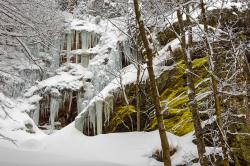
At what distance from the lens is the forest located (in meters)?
5.64

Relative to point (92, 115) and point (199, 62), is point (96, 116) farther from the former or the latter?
point (199, 62)

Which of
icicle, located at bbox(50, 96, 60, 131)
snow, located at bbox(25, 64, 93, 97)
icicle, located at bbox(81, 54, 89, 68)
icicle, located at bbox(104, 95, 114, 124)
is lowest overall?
icicle, located at bbox(50, 96, 60, 131)

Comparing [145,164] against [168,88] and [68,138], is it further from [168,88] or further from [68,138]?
[68,138]

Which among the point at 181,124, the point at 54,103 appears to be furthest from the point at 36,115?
the point at 181,124

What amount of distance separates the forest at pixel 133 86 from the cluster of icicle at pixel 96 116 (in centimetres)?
4

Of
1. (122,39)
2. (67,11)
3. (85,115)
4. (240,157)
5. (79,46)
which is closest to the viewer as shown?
(240,157)

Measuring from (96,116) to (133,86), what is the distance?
1761 millimetres

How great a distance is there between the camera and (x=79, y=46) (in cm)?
1925

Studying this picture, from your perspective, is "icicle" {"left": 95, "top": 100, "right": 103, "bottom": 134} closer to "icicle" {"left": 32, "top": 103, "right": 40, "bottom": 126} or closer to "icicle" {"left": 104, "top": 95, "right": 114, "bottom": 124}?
"icicle" {"left": 104, "top": 95, "right": 114, "bottom": 124}

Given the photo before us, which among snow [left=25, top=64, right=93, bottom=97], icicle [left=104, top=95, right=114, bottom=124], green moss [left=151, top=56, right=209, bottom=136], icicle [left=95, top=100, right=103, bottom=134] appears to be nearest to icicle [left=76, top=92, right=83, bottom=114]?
snow [left=25, top=64, right=93, bottom=97]

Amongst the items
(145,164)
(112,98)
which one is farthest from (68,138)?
(145,164)

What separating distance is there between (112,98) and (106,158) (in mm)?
2287

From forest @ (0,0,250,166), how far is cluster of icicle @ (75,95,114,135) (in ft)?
0.12

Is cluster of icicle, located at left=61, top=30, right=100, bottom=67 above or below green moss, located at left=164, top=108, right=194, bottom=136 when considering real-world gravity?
above
